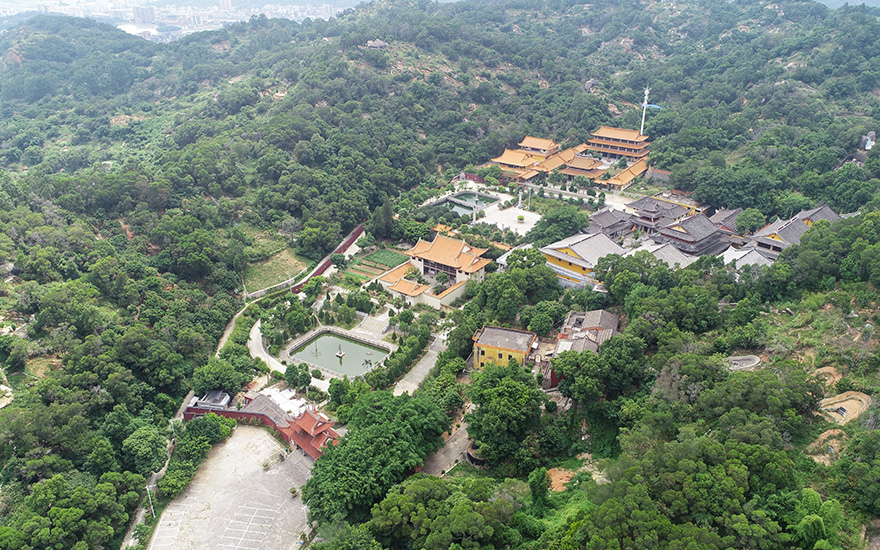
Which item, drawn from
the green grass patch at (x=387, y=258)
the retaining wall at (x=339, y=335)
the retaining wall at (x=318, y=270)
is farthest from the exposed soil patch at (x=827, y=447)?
the retaining wall at (x=318, y=270)

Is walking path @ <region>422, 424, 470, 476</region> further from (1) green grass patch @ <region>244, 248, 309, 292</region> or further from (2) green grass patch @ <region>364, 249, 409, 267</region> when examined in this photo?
(1) green grass patch @ <region>244, 248, 309, 292</region>

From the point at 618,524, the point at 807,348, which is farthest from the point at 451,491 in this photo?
the point at 807,348

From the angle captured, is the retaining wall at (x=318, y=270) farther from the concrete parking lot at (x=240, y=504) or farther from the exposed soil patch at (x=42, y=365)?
the concrete parking lot at (x=240, y=504)

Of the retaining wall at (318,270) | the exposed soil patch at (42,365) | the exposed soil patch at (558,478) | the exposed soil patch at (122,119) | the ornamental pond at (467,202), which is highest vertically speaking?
the exposed soil patch at (42,365)

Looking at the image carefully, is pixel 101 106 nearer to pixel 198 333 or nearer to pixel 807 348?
pixel 198 333

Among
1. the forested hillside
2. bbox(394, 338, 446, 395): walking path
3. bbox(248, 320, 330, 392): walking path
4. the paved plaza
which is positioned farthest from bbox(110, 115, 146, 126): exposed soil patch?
bbox(394, 338, 446, 395): walking path

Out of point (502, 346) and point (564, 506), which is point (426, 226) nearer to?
point (502, 346)
